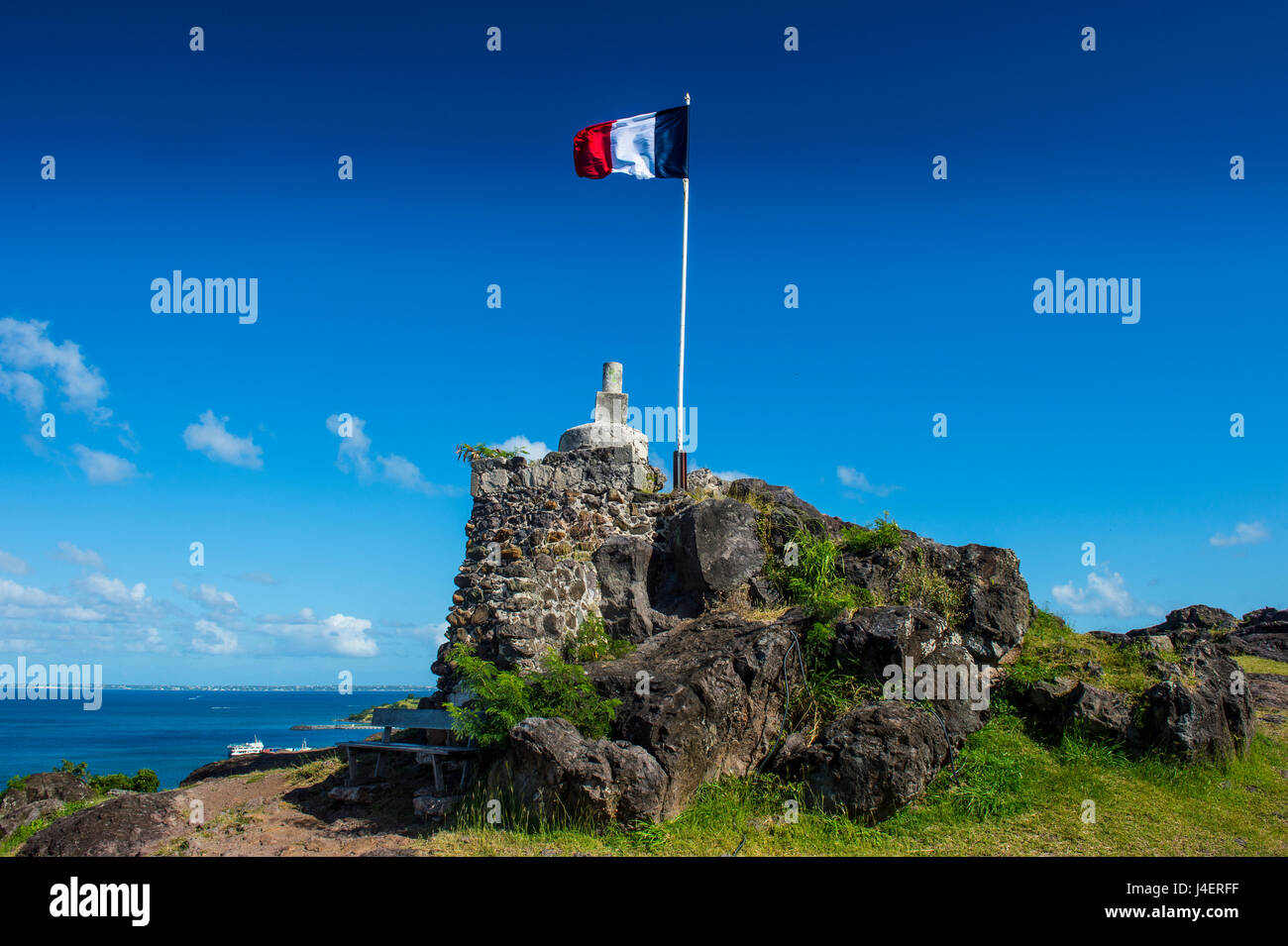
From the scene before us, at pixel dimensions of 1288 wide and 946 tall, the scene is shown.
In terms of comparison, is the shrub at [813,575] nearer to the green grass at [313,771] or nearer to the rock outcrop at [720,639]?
the rock outcrop at [720,639]

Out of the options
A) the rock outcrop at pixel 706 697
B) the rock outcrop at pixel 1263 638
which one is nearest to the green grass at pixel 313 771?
the rock outcrop at pixel 706 697

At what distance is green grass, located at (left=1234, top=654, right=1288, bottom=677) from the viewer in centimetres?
1752

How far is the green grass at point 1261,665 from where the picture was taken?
17.5 m

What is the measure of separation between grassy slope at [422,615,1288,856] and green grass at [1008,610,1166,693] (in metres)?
1.23

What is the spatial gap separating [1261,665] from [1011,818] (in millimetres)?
12192

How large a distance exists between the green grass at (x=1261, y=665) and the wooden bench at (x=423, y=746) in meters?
16.1

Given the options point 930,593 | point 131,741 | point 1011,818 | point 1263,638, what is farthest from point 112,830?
point 131,741

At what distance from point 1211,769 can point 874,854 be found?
5408mm

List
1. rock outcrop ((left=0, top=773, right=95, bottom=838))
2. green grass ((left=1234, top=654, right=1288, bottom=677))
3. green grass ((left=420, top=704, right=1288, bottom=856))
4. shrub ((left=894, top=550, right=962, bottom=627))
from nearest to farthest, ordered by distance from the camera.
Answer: green grass ((left=420, top=704, right=1288, bottom=856)) → shrub ((left=894, top=550, right=962, bottom=627)) → rock outcrop ((left=0, top=773, right=95, bottom=838)) → green grass ((left=1234, top=654, right=1288, bottom=677))

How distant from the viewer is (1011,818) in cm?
1008

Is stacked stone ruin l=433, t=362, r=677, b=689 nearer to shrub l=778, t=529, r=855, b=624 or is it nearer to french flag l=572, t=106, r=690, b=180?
shrub l=778, t=529, r=855, b=624

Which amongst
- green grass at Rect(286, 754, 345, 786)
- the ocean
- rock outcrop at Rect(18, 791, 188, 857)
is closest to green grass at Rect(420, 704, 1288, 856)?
rock outcrop at Rect(18, 791, 188, 857)

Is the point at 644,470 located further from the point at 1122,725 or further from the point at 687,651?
the point at 1122,725
